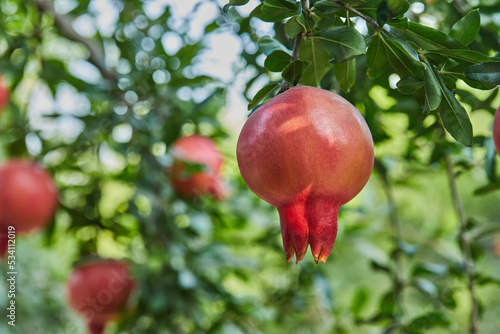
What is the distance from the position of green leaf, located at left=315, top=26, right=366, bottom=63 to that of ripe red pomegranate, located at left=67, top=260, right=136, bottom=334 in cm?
84

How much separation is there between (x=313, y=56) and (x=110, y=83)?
0.80m

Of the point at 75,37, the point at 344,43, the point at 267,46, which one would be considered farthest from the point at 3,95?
the point at 344,43

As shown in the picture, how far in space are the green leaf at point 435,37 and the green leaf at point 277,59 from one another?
10cm

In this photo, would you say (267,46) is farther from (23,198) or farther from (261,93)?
(23,198)

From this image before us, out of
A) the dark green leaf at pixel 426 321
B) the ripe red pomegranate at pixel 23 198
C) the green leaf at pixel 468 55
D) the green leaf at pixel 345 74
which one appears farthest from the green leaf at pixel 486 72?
the ripe red pomegranate at pixel 23 198

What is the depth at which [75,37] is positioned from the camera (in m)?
1.23

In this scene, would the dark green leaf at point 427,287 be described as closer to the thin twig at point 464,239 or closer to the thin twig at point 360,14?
the thin twig at point 464,239


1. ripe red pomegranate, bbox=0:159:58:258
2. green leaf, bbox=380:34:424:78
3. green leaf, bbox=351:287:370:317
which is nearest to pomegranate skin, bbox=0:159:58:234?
ripe red pomegranate, bbox=0:159:58:258

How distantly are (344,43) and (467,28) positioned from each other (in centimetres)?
13

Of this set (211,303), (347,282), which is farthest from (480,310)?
(347,282)

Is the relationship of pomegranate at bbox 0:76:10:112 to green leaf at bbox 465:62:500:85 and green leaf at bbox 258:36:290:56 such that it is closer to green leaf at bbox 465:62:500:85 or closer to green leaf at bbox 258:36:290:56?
green leaf at bbox 258:36:290:56

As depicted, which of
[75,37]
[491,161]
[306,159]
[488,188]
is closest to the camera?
[306,159]

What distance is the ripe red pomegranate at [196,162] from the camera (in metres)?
1.15

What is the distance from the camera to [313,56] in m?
0.49
